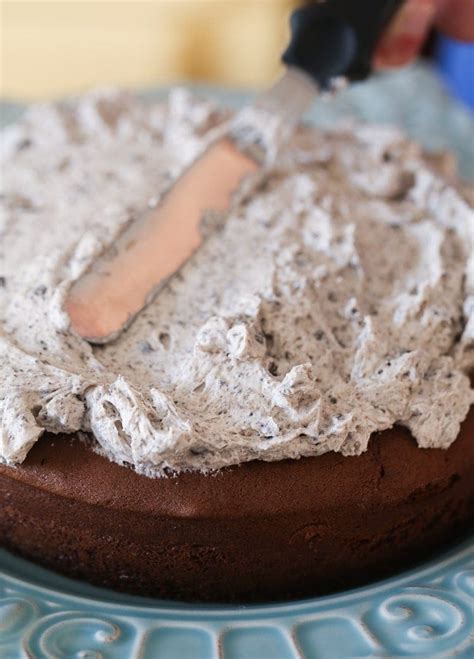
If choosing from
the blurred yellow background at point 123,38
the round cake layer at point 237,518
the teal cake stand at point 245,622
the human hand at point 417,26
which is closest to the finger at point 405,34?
the human hand at point 417,26

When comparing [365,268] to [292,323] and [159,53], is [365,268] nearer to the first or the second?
[292,323]

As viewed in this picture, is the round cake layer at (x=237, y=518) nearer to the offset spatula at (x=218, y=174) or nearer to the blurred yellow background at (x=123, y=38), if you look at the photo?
the offset spatula at (x=218, y=174)

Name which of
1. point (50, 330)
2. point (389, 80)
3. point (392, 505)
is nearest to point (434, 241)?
point (392, 505)

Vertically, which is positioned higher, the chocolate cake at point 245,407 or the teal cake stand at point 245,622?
the chocolate cake at point 245,407

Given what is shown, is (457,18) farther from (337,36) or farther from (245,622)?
(245,622)

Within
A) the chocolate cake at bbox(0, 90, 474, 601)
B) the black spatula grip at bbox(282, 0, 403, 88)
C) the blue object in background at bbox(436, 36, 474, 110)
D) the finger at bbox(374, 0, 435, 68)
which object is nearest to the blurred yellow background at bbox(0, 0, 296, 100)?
the blue object in background at bbox(436, 36, 474, 110)

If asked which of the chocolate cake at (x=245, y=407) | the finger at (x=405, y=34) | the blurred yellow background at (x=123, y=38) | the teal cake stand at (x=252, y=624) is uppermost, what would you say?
the finger at (x=405, y=34)

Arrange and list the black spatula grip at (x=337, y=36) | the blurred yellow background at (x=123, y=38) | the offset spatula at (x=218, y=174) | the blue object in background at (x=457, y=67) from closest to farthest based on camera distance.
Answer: the offset spatula at (x=218, y=174) → the black spatula grip at (x=337, y=36) → the blue object in background at (x=457, y=67) → the blurred yellow background at (x=123, y=38)

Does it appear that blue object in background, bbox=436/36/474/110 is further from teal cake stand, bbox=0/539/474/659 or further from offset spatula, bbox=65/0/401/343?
teal cake stand, bbox=0/539/474/659
